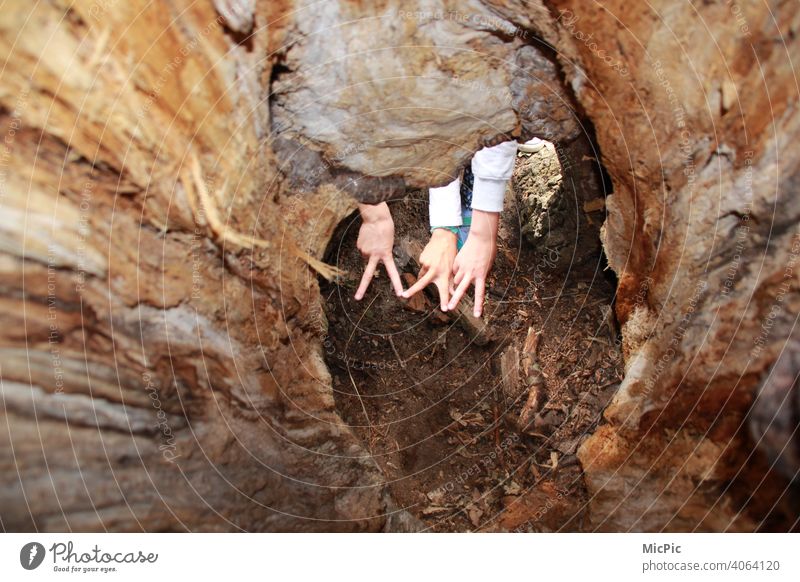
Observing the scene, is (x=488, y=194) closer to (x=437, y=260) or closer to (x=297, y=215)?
(x=437, y=260)

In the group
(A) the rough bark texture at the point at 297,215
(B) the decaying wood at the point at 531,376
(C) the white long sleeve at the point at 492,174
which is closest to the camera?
(A) the rough bark texture at the point at 297,215

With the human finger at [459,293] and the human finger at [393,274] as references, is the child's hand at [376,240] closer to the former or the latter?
the human finger at [393,274]

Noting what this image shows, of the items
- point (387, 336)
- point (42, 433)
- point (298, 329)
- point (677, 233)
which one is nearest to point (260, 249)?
point (298, 329)

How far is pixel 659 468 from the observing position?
3.59 ft

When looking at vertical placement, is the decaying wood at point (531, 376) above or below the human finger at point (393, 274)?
below

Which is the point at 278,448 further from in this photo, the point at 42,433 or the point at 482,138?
the point at 482,138

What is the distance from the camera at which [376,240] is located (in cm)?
117

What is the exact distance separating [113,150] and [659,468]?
1.04 m
